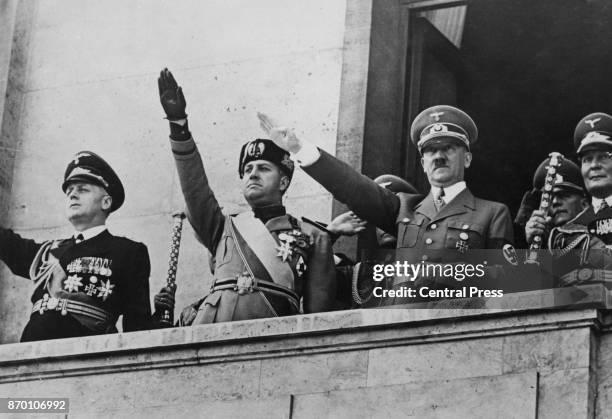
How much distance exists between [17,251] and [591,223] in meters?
5.10

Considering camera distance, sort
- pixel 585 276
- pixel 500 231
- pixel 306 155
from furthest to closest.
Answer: pixel 306 155
pixel 500 231
pixel 585 276

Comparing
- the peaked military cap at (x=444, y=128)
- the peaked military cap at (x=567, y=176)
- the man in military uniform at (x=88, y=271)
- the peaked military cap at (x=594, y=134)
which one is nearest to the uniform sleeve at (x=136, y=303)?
the man in military uniform at (x=88, y=271)

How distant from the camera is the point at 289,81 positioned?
1853cm

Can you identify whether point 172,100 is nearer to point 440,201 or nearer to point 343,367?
point 440,201

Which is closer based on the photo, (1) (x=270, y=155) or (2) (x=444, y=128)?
(2) (x=444, y=128)

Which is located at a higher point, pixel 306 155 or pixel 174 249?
pixel 306 155

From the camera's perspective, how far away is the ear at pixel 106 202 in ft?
56.3

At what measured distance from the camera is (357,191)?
15672 millimetres

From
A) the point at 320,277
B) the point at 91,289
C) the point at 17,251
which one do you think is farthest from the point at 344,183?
the point at 17,251

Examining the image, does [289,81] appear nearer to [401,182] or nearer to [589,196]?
[401,182]

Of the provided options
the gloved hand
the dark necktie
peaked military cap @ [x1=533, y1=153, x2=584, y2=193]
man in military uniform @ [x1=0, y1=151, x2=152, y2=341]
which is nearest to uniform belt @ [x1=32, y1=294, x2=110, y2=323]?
man in military uniform @ [x1=0, y1=151, x2=152, y2=341]

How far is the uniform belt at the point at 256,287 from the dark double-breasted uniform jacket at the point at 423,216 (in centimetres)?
82

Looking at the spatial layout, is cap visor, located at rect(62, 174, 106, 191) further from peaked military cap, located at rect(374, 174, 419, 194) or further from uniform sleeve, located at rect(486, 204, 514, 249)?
uniform sleeve, located at rect(486, 204, 514, 249)

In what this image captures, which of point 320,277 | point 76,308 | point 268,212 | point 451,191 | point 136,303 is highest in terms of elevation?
point 451,191
